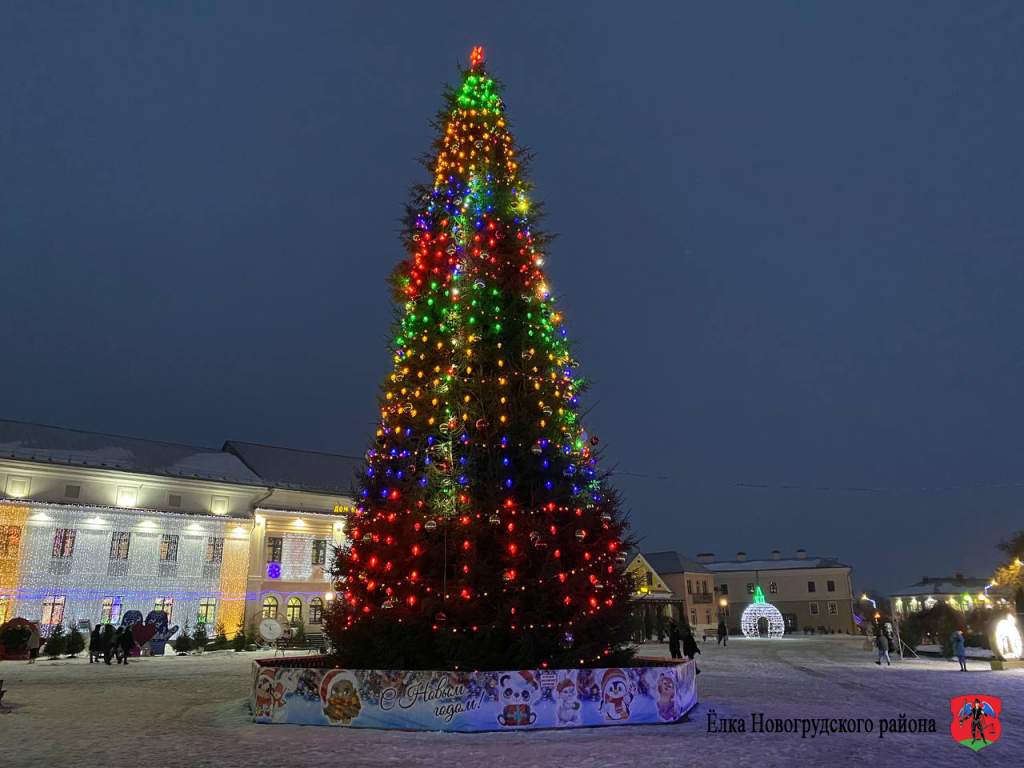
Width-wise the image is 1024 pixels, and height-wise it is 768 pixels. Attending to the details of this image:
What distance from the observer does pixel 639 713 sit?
10.2 m

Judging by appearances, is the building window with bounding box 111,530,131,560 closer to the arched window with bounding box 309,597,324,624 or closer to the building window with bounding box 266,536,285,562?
the building window with bounding box 266,536,285,562

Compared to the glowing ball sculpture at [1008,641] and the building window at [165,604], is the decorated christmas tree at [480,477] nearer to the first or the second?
the glowing ball sculpture at [1008,641]

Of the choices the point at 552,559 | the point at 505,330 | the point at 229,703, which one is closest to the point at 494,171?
the point at 505,330

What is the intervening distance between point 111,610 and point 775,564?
6618 centimetres

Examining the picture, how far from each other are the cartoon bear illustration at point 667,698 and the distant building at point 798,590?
6521cm

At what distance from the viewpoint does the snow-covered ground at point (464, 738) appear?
7.89 m

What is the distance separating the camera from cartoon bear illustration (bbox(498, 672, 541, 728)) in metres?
9.73

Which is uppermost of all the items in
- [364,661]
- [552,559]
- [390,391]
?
[390,391]

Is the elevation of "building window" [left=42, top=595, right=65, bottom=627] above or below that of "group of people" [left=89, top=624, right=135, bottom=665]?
above

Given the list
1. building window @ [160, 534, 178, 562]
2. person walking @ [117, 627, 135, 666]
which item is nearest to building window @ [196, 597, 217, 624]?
building window @ [160, 534, 178, 562]

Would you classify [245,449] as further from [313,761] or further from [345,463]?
[313,761]

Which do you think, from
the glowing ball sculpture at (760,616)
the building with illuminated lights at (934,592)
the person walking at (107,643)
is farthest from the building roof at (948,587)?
the person walking at (107,643)

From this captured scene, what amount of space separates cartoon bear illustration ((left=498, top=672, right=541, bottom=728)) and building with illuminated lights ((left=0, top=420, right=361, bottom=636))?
70.6ft

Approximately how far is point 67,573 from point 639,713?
34.5 m
